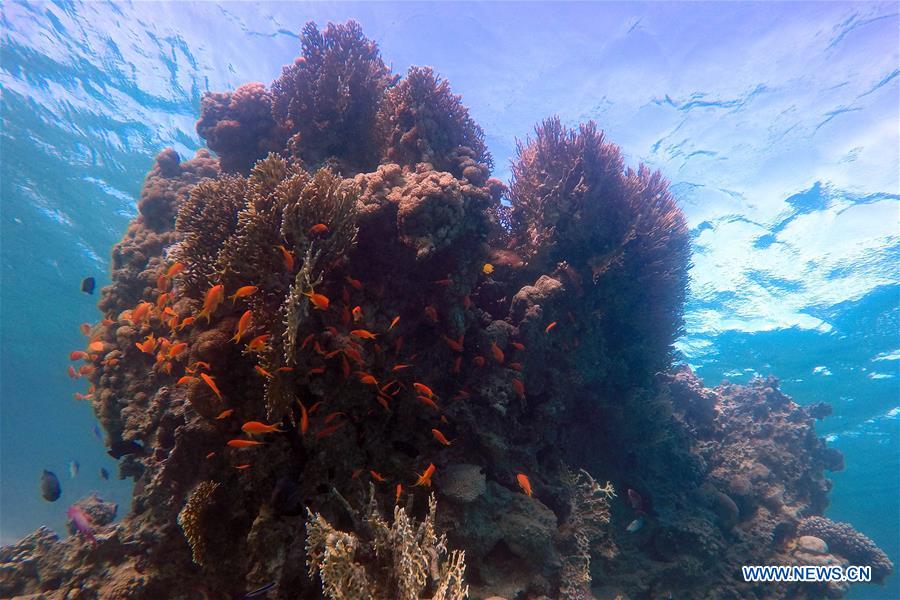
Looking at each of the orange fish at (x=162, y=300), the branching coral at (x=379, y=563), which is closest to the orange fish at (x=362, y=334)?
the branching coral at (x=379, y=563)

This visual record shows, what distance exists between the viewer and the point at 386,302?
536cm

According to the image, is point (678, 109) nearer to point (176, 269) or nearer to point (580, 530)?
point (580, 530)

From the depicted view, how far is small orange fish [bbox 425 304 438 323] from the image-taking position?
5.38 meters

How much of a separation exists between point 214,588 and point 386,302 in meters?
3.57

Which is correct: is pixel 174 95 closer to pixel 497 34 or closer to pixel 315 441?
pixel 497 34

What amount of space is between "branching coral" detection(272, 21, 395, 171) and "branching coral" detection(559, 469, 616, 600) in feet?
23.2

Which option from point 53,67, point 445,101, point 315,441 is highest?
point 53,67

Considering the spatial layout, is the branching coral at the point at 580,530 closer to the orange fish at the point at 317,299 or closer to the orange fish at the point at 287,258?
the orange fish at the point at 317,299

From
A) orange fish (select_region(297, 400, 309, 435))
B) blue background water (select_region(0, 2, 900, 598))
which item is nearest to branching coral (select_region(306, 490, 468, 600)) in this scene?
orange fish (select_region(297, 400, 309, 435))

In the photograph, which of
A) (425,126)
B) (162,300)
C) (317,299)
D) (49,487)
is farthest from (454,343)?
(49,487)

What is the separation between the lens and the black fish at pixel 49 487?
7000 millimetres

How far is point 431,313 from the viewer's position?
540 cm

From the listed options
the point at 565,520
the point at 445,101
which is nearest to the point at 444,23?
the point at 445,101

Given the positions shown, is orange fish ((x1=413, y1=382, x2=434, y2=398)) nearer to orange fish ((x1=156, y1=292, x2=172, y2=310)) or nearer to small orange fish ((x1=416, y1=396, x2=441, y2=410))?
small orange fish ((x1=416, y1=396, x2=441, y2=410))
